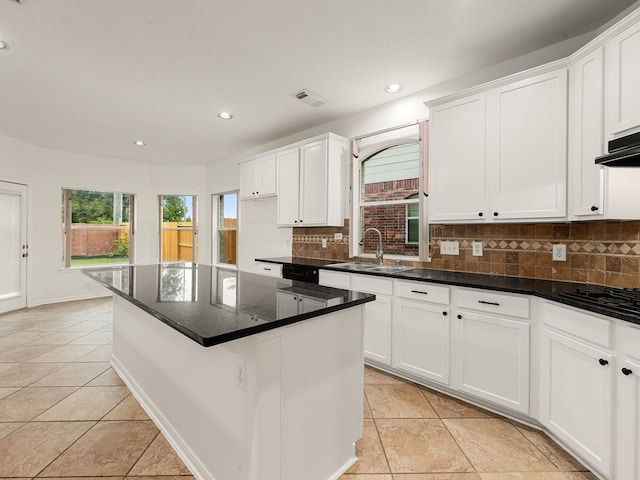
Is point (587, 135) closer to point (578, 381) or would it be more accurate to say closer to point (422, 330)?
point (578, 381)

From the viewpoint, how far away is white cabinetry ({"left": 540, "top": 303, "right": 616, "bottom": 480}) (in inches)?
59.3

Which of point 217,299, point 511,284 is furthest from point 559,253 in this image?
point 217,299

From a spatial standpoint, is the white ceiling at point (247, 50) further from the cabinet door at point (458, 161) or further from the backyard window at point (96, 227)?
the backyard window at point (96, 227)

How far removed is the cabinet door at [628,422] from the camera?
1.36m

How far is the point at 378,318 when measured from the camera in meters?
2.77

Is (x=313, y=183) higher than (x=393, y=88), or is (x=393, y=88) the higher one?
(x=393, y=88)

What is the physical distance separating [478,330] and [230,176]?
16.1 feet

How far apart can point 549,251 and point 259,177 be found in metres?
3.56

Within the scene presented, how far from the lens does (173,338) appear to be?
181 centimetres

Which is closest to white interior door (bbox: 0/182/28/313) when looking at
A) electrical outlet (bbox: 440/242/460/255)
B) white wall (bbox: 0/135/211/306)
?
white wall (bbox: 0/135/211/306)

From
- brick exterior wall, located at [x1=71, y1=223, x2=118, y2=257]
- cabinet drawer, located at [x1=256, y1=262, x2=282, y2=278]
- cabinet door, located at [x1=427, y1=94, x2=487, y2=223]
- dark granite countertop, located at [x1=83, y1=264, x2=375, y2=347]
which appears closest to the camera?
dark granite countertop, located at [x1=83, y1=264, x2=375, y2=347]

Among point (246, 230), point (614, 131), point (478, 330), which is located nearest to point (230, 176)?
point (246, 230)

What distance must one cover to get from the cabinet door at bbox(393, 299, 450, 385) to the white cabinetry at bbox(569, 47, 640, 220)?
112cm

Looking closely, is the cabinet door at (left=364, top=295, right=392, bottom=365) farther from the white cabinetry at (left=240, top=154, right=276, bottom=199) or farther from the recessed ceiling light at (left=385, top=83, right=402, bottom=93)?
the white cabinetry at (left=240, top=154, right=276, bottom=199)
